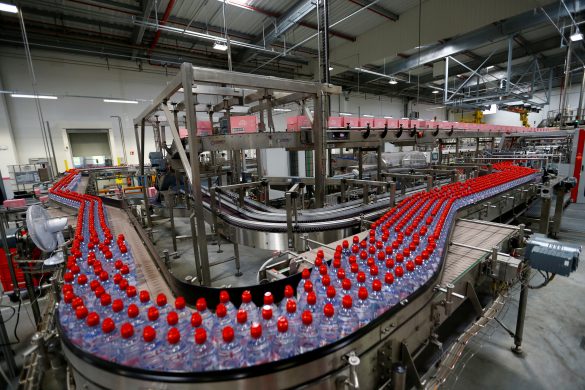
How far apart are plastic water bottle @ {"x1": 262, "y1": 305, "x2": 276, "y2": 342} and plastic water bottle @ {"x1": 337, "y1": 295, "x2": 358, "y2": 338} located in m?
0.22

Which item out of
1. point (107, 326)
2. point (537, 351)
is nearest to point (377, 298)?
point (107, 326)

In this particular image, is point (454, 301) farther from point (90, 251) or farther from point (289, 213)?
point (90, 251)

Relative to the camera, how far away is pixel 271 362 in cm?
72

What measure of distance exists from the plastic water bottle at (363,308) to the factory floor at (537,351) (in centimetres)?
100

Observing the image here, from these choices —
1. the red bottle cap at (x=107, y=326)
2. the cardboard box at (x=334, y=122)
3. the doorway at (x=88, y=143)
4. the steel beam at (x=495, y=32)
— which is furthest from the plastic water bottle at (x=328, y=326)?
the doorway at (x=88, y=143)

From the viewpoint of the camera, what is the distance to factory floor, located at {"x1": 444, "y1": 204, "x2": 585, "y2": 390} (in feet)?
5.75

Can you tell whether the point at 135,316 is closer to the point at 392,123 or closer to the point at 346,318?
the point at 346,318

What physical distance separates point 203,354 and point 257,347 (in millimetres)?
159

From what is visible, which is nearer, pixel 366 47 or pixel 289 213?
pixel 289 213

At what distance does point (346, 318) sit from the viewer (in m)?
0.90

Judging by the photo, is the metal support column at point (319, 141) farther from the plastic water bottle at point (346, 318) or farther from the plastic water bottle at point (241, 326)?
the plastic water bottle at point (241, 326)

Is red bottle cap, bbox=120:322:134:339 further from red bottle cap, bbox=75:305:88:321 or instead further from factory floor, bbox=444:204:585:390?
factory floor, bbox=444:204:585:390

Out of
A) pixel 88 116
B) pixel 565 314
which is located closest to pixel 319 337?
pixel 565 314

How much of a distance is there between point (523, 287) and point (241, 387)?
1996 millimetres
